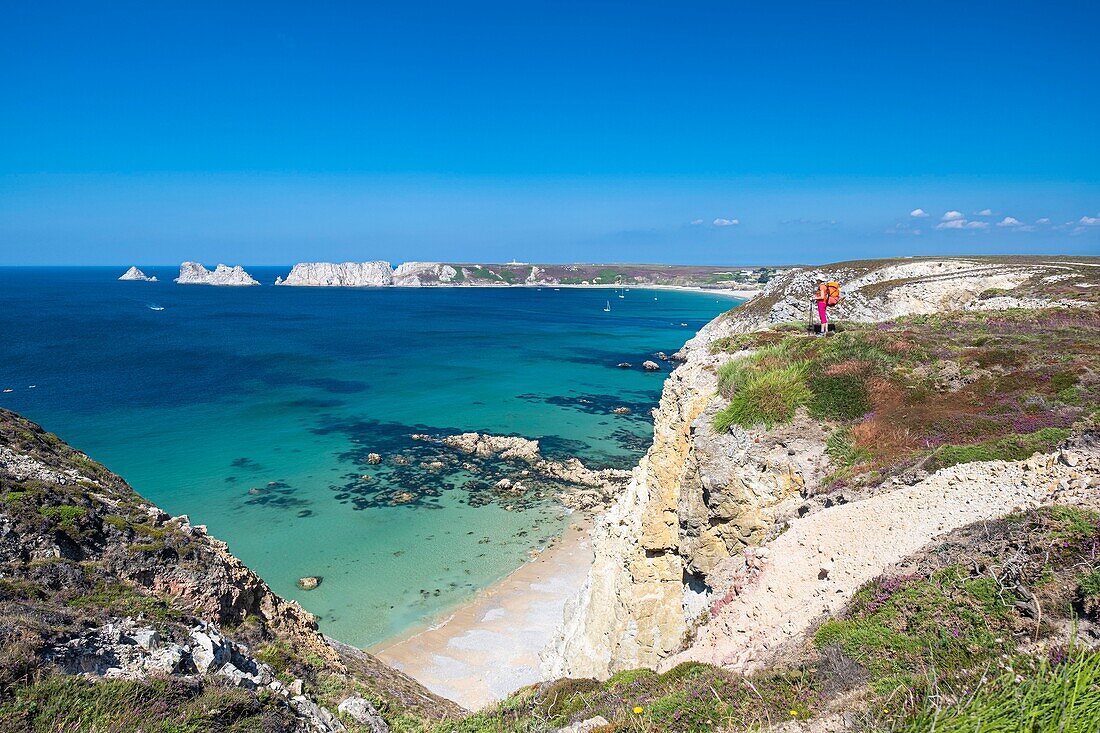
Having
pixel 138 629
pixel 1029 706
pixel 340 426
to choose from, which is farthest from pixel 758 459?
pixel 340 426

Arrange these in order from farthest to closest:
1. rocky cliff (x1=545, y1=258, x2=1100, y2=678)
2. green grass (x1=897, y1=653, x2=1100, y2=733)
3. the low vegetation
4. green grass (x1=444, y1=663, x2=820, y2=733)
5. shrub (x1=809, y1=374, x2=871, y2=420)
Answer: shrub (x1=809, y1=374, x2=871, y2=420) → rocky cliff (x1=545, y1=258, x2=1100, y2=678) → the low vegetation → green grass (x1=444, y1=663, x2=820, y2=733) → green grass (x1=897, y1=653, x2=1100, y2=733)

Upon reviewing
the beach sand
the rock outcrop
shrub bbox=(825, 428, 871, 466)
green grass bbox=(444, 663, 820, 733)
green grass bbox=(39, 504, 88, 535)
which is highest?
shrub bbox=(825, 428, 871, 466)

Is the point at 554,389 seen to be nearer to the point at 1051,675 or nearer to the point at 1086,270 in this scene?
the point at 1086,270

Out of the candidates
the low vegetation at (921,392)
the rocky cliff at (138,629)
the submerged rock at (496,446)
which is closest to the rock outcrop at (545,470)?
the submerged rock at (496,446)

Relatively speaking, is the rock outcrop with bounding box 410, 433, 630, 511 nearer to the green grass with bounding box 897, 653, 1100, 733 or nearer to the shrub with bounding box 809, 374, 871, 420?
the shrub with bounding box 809, 374, 871, 420

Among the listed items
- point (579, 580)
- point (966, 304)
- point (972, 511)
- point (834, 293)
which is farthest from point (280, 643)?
point (966, 304)

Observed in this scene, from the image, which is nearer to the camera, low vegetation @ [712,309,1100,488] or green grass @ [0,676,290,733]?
green grass @ [0,676,290,733]

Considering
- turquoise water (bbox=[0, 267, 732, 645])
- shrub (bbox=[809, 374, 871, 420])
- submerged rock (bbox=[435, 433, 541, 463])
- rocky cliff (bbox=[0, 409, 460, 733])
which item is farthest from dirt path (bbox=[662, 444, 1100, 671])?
submerged rock (bbox=[435, 433, 541, 463])

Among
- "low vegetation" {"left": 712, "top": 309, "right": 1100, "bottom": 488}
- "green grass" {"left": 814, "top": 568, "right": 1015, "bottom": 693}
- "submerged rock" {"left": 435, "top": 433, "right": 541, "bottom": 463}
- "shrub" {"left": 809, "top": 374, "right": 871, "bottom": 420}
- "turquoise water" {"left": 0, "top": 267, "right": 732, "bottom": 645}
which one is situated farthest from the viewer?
"submerged rock" {"left": 435, "top": 433, "right": 541, "bottom": 463}
